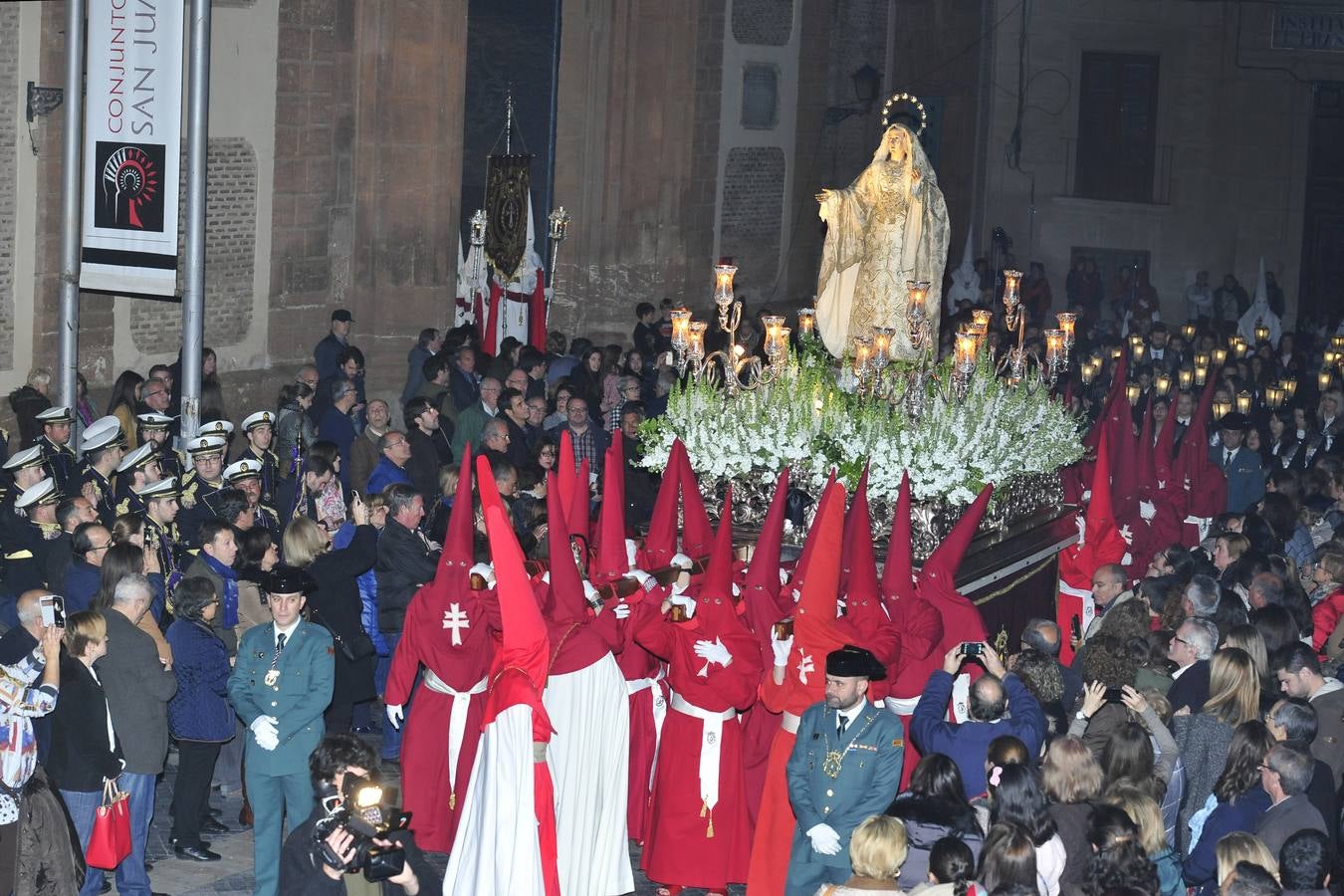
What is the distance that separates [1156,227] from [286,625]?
2408cm

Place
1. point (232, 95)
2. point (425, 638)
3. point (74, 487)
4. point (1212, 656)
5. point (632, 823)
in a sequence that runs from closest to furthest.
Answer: point (1212, 656), point (425, 638), point (632, 823), point (74, 487), point (232, 95)

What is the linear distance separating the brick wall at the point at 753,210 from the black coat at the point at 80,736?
1967cm

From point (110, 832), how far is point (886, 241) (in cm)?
782

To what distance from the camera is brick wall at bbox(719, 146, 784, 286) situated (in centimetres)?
2831

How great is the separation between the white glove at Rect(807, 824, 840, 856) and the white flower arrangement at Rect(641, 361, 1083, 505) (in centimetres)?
399

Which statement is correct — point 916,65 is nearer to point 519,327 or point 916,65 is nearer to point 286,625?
point 519,327

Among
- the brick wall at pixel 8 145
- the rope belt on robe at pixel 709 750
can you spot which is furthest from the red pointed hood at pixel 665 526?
the brick wall at pixel 8 145

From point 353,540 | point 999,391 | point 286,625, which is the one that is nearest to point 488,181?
point 999,391

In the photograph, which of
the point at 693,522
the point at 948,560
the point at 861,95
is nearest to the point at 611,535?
the point at 693,522

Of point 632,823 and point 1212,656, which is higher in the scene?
point 1212,656

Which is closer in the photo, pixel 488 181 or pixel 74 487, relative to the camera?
pixel 74 487

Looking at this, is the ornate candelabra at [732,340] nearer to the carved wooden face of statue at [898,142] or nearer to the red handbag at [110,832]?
the carved wooden face of statue at [898,142]

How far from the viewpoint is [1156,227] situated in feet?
103

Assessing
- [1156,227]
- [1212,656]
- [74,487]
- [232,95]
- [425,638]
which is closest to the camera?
[1212,656]
